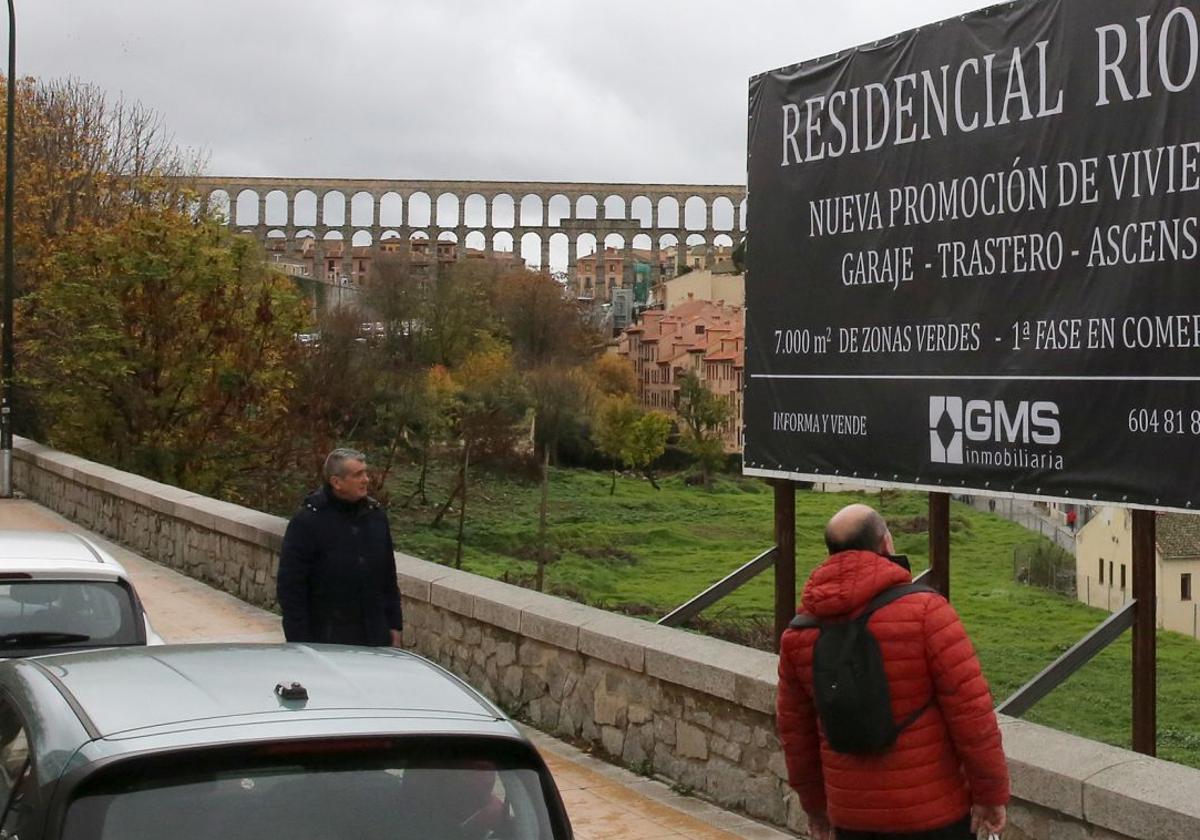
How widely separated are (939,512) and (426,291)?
8012 cm

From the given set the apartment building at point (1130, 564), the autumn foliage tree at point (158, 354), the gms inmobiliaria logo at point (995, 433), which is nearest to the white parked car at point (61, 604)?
the gms inmobiliaria logo at point (995, 433)

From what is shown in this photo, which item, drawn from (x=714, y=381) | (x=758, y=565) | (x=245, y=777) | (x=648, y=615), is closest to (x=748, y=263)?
(x=758, y=565)

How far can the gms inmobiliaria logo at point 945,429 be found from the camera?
21.6 feet

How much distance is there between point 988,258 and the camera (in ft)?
21.1

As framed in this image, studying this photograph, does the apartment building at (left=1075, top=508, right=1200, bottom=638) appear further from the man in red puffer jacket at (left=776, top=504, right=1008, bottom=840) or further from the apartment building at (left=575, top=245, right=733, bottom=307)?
the apartment building at (left=575, top=245, right=733, bottom=307)

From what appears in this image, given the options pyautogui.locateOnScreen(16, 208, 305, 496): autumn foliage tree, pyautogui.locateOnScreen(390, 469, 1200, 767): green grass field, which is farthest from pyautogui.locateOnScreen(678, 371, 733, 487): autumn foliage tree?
pyautogui.locateOnScreen(16, 208, 305, 496): autumn foliage tree

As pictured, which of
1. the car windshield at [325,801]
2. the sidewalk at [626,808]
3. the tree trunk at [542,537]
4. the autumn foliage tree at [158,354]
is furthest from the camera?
the tree trunk at [542,537]

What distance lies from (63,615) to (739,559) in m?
51.2

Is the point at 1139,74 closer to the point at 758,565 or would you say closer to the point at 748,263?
the point at 748,263

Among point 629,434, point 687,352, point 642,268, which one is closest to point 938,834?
point 629,434

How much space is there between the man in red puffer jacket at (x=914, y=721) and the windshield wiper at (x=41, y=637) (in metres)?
4.07

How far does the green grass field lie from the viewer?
25984 mm

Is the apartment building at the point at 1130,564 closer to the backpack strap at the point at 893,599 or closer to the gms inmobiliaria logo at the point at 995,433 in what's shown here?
the gms inmobiliaria logo at the point at 995,433

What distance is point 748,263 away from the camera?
7.69 metres
